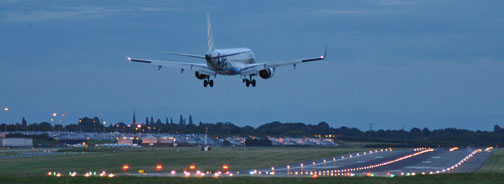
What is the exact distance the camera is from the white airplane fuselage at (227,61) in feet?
244

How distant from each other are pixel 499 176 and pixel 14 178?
141 ft

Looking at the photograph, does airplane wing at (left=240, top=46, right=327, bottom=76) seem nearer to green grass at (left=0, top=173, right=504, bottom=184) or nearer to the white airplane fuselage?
the white airplane fuselage

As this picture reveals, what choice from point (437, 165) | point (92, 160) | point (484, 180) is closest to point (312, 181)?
point (484, 180)

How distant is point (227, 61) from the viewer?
249 ft

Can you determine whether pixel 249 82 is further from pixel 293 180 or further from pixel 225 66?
pixel 293 180

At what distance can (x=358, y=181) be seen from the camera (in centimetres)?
6350

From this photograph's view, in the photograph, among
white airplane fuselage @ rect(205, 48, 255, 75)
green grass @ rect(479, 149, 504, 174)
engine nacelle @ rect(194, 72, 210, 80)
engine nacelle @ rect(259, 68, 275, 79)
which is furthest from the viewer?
green grass @ rect(479, 149, 504, 174)

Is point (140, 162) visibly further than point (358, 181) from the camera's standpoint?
Yes

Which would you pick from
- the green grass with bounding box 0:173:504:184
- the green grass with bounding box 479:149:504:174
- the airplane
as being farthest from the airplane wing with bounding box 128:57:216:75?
the green grass with bounding box 479:149:504:174

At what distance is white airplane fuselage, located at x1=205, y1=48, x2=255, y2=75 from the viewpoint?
74.4 metres

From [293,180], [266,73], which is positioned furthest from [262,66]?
[293,180]

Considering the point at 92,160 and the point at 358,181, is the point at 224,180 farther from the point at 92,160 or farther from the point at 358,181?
the point at 92,160

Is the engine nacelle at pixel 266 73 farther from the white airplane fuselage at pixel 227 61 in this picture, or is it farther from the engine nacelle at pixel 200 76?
the engine nacelle at pixel 200 76

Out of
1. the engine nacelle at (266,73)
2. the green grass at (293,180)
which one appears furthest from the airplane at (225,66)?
the green grass at (293,180)
